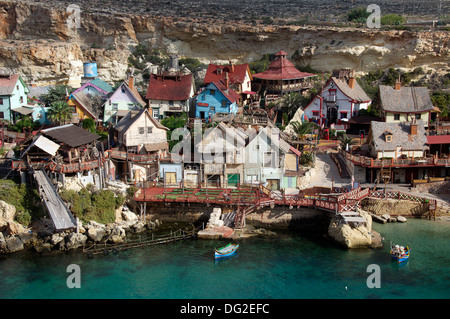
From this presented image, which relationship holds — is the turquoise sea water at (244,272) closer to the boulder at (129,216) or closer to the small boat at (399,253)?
the small boat at (399,253)

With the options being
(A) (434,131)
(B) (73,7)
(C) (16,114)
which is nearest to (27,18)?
(B) (73,7)

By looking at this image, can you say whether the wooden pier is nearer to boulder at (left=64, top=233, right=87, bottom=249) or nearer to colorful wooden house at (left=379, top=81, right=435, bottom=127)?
boulder at (left=64, top=233, right=87, bottom=249)

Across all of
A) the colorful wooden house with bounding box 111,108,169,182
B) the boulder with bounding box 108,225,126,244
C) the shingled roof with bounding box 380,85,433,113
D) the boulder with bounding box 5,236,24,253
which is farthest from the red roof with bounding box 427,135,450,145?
the boulder with bounding box 5,236,24,253

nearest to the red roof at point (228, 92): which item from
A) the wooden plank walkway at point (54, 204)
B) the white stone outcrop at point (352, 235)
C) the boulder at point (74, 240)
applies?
the wooden plank walkway at point (54, 204)

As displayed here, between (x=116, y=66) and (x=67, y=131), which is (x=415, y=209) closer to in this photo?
(x=67, y=131)

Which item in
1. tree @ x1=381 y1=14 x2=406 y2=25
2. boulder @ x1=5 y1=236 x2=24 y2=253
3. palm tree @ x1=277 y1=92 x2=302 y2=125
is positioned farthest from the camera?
tree @ x1=381 y1=14 x2=406 y2=25

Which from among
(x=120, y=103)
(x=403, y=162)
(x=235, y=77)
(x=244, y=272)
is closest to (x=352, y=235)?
(x=244, y=272)
